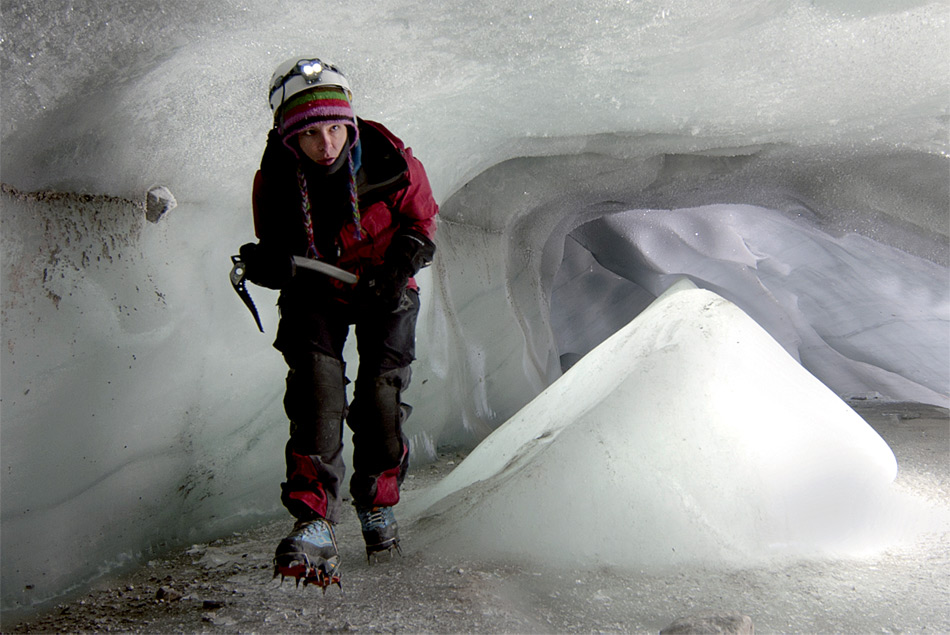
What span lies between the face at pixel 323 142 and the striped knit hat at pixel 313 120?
0.05ft

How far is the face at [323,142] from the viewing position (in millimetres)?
1432

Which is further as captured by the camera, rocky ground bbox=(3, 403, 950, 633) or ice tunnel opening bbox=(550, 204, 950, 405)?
ice tunnel opening bbox=(550, 204, 950, 405)

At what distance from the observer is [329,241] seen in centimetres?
154

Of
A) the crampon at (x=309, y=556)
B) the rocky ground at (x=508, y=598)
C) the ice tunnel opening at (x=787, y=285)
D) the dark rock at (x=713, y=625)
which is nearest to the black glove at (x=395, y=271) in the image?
the crampon at (x=309, y=556)

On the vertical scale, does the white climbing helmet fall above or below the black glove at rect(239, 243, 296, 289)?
above

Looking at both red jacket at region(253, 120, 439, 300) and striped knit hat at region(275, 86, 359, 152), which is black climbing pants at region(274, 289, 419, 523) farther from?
striped knit hat at region(275, 86, 359, 152)

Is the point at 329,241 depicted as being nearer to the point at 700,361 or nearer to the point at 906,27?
the point at 700,361

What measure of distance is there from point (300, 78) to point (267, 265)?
0.36 m

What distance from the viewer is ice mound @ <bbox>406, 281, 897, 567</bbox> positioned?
5.24 feet

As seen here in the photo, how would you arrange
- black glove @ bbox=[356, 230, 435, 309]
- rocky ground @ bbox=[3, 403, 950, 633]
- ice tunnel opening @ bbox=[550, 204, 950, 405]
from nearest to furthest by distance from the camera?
1. rocky ground @ bbox=[3, 403, 950, 633]
2. black glove @ bbox=[356, 230, 435, 309]
3. ice tunnel opening @ bbox=[550, 204, 950, 405]

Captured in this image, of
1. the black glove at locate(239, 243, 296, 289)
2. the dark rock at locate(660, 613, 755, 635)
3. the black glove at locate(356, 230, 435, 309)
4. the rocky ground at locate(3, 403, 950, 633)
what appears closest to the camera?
the dark rock at locate(660, 613, 755, 635)

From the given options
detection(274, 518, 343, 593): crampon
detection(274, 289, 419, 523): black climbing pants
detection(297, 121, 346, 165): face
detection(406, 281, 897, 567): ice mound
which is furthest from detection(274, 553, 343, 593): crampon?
detection(297, 121, 346, 165): face

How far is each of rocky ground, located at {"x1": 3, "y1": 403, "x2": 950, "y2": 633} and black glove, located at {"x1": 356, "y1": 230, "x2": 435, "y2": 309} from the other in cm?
58

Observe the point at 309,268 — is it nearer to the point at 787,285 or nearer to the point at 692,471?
the point at 692,471
